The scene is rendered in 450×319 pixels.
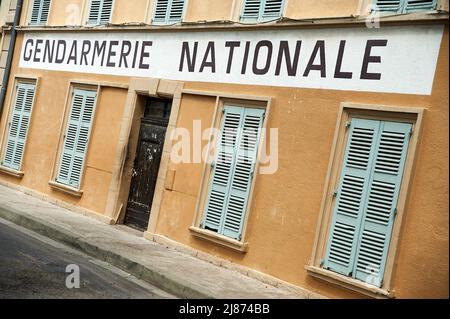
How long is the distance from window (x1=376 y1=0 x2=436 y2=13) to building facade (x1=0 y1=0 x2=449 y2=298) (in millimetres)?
16

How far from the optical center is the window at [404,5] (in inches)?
285

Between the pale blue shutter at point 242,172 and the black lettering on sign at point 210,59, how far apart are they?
1148 mm

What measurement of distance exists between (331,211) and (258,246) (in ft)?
4.45

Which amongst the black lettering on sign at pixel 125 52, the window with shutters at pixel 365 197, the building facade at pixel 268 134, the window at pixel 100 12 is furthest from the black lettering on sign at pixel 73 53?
the window with shutters at pixel 365 197

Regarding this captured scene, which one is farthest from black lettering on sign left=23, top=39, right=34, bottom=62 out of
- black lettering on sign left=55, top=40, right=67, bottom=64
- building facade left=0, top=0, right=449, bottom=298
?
building facade left=0, top=0, right=449, bottom=298

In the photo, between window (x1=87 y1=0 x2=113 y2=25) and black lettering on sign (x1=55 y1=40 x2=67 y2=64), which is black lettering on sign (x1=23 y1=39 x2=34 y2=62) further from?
window (x1=87 y1=0 x2=113 y2=25)

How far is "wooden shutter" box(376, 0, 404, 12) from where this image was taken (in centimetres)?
753

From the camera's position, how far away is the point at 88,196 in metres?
12.0

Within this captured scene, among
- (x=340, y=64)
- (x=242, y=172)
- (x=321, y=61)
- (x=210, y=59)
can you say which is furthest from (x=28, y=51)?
(x=340, y=64)

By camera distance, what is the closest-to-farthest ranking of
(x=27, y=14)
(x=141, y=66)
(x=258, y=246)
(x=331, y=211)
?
(x=331, y=211) → (x=258, y=246) → (x=141, y=66) → (x=27, y=14)

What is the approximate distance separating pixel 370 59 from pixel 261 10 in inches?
88.4

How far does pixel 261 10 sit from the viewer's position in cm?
929
